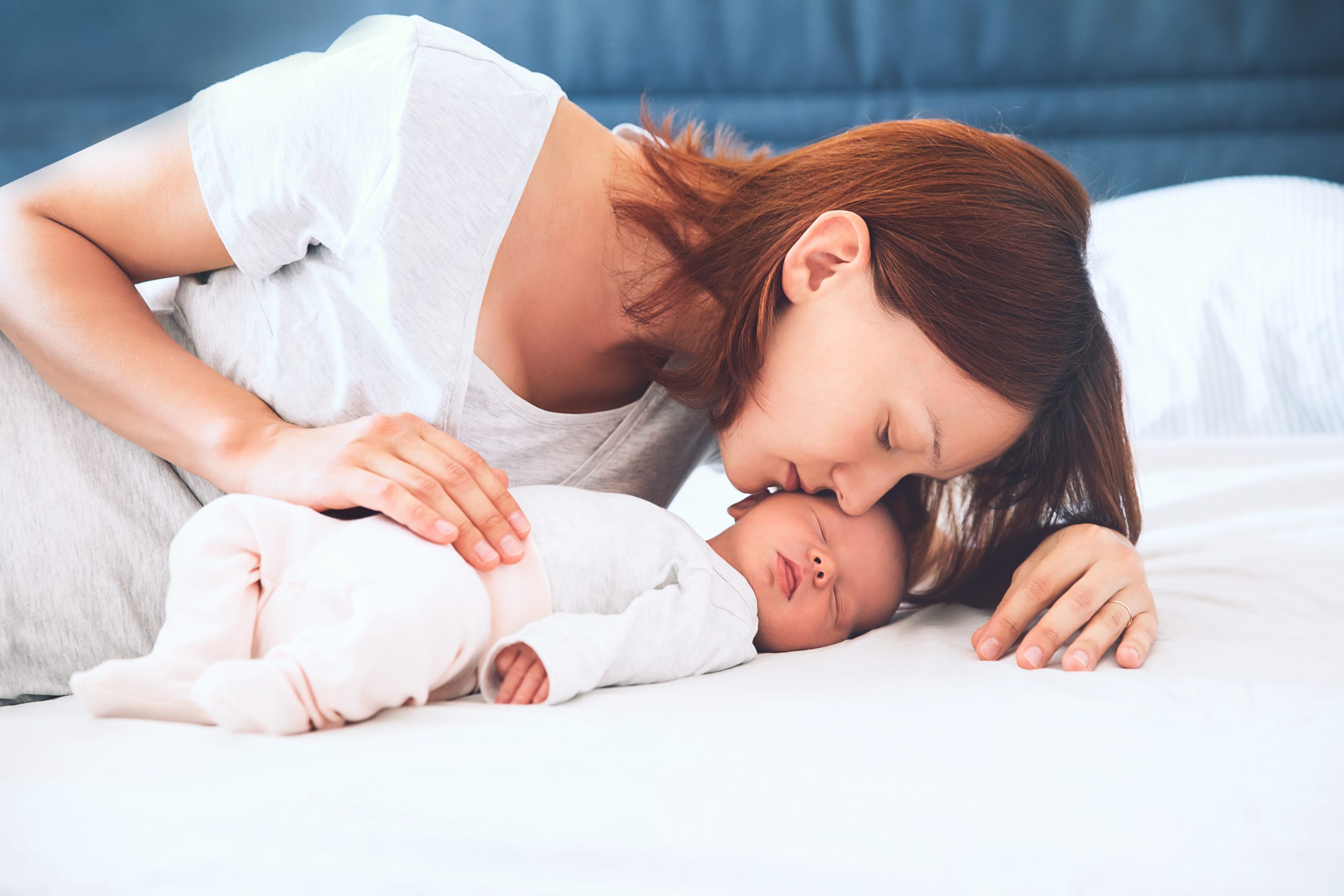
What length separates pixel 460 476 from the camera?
31.3 inches

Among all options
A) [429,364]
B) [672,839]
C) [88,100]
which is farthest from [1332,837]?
[88,100]

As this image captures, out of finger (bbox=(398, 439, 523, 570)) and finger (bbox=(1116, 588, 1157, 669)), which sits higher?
finger (bbox=(398, 439, 523, 570))

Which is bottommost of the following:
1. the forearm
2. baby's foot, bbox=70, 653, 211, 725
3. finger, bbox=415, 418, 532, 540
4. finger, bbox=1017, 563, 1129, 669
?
finger, bbox=1017, 563, 1129, 669

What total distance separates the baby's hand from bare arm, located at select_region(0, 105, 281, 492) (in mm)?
309

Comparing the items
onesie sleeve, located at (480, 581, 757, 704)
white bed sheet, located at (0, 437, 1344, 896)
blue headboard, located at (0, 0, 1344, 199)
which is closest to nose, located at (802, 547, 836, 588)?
onesie sleeve, located at (480, 581, 757, 704)

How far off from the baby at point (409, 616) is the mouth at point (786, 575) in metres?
0.02

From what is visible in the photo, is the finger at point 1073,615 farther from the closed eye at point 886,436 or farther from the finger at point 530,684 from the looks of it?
the finger at point 530,684

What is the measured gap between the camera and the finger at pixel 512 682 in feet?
2.38

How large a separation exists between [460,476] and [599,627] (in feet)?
0.54

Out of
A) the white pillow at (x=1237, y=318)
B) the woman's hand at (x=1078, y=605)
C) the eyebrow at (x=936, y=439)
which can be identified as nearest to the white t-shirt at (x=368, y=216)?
the eyebrow at (x=936, y=439)

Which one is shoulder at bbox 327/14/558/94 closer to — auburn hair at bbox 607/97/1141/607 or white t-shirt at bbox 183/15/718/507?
white t-shirt at bbox 183/15/718/507

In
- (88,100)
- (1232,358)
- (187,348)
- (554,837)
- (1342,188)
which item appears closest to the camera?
(554,837)

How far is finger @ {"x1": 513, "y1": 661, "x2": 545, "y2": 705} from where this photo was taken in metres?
0.71

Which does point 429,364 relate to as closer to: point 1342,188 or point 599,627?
point 599,627
